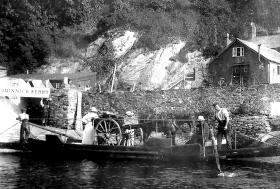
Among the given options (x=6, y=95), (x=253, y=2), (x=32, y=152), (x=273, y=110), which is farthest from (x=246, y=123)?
(x=253, y=2)

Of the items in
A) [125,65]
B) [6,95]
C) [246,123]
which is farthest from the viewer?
[125,65]

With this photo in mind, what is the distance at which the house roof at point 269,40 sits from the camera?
50984 millimetres

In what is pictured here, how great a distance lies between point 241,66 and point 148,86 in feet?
30.7

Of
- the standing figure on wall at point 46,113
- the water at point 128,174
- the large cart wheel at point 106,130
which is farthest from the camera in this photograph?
the standing figure on wall at point 46,113

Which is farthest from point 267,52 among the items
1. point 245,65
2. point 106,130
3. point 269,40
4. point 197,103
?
point 106,130

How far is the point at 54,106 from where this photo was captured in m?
35.2

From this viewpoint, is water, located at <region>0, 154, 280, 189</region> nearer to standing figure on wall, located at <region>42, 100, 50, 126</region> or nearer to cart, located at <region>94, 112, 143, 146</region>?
cart, located at <region>94, 112, 143, 146</region>

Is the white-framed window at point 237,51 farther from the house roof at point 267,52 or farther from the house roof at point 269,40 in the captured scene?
the house roof at point 269,40

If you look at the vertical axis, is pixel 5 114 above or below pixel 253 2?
below

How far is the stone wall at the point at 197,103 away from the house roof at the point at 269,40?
761 inches

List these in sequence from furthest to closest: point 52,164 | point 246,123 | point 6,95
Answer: point 6,95 < point 246,123 < point 52,164

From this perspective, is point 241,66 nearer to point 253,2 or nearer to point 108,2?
point 253,2

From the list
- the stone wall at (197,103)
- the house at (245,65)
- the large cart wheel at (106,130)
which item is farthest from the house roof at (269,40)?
the large cart wheel at (106,130)

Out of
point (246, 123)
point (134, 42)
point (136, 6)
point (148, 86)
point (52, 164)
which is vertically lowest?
point (52, 164)
